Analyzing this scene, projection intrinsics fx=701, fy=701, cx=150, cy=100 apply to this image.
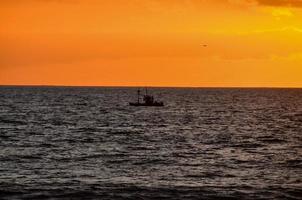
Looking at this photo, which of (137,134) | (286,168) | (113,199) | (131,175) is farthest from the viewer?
(137,134)

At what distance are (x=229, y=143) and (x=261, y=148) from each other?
19.5 ft

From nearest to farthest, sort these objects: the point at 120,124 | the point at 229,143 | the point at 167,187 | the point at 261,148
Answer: the point at 167,187 → the point at 261,148 → the point at 229,143 → the point at 120,124

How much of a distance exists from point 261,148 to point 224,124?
1580 inches

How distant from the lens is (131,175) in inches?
1959

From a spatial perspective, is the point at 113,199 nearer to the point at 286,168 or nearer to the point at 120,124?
the point at 286,168

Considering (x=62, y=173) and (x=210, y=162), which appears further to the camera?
(x=210, y=162)

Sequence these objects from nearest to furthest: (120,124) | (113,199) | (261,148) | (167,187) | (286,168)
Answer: (113,199), (167,187), (286,168), (261,148), (120,124)

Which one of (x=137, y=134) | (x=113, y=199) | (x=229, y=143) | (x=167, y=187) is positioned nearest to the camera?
(x=113, y=199)

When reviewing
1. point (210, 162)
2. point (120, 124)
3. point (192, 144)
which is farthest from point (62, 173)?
point (120, 124)

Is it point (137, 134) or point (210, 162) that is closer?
point (210, 162)

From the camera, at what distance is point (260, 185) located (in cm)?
4638

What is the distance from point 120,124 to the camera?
10762 centimetres

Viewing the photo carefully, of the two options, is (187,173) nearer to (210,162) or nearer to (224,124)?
(210,162)

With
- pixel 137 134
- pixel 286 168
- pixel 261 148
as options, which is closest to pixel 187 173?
pixel 286 168
